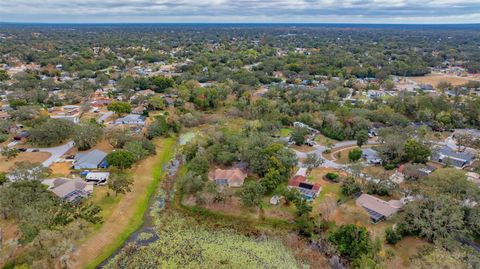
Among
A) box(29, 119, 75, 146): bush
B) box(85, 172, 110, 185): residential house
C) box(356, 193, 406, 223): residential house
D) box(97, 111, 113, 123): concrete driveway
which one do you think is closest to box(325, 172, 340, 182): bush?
box(356, 193, 406, 223): residential house

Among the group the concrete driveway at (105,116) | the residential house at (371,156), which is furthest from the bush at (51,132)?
the residential house at (371,156)

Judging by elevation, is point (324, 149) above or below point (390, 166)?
below

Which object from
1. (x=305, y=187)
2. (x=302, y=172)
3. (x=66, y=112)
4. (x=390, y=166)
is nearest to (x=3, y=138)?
(x=66, y=112)

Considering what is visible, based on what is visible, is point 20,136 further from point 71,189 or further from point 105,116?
point 71,189

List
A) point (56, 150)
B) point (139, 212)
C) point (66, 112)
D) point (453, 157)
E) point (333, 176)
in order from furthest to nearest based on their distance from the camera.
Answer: point (66, 112), point (56, 150), point (453, 157), point (333, 176), point (139, 212)

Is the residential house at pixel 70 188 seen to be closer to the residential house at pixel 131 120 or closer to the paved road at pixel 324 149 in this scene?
the residential house at pixel 131 120

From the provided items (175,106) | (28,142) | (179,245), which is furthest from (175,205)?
(175,106)

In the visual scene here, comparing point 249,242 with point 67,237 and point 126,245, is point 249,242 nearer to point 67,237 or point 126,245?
point 126,245
